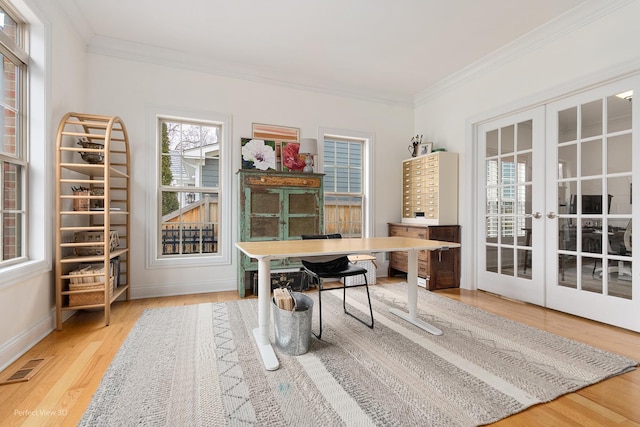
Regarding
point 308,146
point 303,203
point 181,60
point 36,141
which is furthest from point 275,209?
point 36,141

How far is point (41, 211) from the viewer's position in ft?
8.07

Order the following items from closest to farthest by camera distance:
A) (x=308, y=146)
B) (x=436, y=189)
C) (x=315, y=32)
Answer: (x=315, y=32) → (x=308, y=146) → (x=436, y=189)

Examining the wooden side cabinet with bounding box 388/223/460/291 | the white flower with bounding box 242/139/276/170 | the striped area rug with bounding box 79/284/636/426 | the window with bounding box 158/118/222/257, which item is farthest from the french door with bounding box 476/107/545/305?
the window with bounding box 158/118/222/257

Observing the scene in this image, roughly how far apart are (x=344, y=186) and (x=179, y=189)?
234 centimetres

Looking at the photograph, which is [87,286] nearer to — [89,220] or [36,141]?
[89,220]

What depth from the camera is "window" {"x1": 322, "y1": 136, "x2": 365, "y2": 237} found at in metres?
4.65

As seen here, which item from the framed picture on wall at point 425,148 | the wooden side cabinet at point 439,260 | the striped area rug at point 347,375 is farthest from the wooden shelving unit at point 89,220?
the framed picture on wall at point 425,148

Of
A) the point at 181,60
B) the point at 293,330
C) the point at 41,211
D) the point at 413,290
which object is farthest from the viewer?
the point at 181,60

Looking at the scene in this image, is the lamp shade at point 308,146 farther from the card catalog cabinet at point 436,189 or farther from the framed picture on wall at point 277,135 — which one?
the card catalog cabinet at point 436,189

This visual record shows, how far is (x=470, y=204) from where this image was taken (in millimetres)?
4035

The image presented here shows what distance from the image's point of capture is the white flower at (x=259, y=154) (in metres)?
3.98

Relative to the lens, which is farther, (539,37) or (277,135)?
(277,135)

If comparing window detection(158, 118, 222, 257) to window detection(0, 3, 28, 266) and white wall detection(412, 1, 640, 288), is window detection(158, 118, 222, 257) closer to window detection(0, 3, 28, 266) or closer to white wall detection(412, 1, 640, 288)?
window detection(0, 3, 28, 266)

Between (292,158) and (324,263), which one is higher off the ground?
(292,158)
